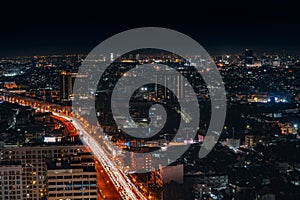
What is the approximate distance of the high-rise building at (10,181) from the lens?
4.86 meters

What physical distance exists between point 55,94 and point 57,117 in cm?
306

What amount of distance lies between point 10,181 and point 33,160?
0.90 meters

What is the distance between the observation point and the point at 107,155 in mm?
7168

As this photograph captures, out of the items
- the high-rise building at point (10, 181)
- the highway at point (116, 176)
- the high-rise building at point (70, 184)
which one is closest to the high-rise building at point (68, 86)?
the highway at point (116, 176)

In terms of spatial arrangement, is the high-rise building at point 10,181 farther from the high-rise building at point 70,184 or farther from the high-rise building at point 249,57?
the high-rise building at point 249,57

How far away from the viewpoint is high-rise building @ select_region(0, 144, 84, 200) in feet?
17.6

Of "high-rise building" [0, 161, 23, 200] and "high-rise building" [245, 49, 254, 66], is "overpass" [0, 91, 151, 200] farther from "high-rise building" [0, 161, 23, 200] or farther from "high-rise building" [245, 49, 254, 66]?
"high-rise building" [245, 49, 254, 66]

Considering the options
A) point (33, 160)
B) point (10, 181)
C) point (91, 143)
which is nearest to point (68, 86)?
point (91, 143)

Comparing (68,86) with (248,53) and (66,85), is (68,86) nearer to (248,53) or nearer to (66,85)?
(66,85)

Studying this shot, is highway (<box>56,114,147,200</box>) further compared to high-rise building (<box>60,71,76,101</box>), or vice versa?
high-rise building (<box>60,71,76,101</box>)

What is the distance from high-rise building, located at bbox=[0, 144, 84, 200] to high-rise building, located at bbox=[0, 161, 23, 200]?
13 centimetres

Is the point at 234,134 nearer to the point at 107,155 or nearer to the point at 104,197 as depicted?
the point at 107,155

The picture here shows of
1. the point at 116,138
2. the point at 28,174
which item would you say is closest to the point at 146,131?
the point at 116,138

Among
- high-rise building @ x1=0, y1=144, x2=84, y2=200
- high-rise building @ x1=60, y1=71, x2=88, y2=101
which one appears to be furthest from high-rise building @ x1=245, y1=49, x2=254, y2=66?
high-rise building @ x1=0, y1=144, x2=84, y2=200
